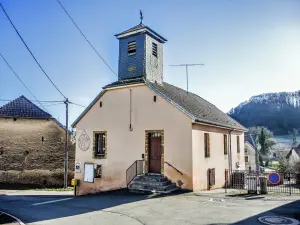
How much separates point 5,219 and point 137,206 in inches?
187

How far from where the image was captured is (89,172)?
1792cm

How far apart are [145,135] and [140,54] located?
5416 mm

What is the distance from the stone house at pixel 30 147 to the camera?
28000 millimetres

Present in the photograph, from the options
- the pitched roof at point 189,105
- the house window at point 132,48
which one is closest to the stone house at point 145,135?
the house window at point 132,48

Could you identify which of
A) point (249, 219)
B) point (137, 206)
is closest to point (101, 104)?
point (137, 206)

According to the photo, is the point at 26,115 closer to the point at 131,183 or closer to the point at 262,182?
the point at 131,183

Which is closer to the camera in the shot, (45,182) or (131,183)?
(131,183)

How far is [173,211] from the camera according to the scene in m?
9.45

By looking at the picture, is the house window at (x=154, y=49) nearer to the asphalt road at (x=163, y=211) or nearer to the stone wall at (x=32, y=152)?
the asphalt road at (x=163, y=211)

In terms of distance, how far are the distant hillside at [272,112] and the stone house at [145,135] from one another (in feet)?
311

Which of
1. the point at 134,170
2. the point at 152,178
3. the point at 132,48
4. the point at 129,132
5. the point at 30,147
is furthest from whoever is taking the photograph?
the point at 30,147

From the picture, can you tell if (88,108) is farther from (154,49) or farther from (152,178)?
(152,178)

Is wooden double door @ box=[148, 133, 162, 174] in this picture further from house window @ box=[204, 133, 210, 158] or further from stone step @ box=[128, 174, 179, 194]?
house window @ box=[204, 133, 210, 158]

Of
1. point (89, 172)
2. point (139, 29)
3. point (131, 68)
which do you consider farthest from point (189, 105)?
point (89, 172)
